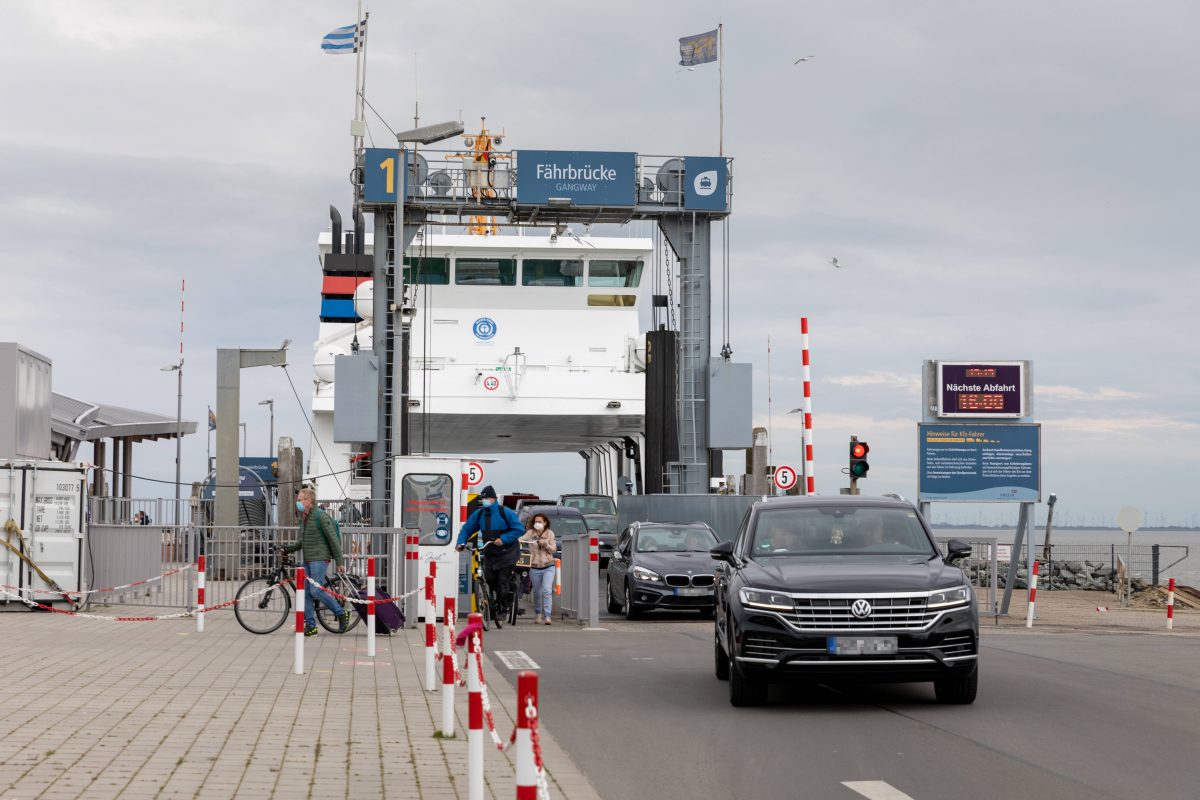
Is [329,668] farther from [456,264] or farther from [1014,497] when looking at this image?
[456,264]

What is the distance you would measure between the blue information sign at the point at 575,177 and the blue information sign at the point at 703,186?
1.18m

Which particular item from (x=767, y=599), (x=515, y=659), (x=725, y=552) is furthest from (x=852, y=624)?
(x=515, y=659)

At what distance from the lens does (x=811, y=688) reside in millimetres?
12828

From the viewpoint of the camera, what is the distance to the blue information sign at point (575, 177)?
101 ft

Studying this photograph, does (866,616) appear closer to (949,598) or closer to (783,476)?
(949,598)

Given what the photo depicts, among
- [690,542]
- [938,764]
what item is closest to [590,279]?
[690,542]

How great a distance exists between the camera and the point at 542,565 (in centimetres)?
2180

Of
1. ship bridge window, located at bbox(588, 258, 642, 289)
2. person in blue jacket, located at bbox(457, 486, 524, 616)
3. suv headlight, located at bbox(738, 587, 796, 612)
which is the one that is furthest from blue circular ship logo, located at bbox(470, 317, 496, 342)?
suv headlight, located at bbox(738, 587, 796, 612)

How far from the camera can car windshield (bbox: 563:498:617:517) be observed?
3844 cm

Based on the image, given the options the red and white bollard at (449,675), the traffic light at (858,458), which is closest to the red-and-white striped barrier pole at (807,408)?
the traffic light at (858,458)

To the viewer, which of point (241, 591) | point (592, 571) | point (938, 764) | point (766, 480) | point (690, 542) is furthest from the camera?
point (766, 480)

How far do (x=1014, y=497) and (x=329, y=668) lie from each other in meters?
15.0

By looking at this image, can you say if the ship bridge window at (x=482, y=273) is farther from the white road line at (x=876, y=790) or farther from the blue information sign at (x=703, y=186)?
the white road line at (x=876, y=790)

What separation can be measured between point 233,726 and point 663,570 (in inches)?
516
